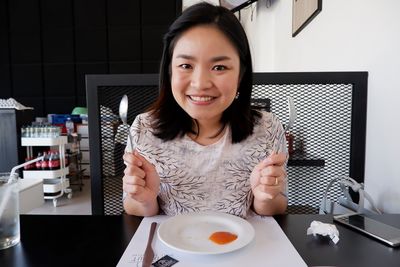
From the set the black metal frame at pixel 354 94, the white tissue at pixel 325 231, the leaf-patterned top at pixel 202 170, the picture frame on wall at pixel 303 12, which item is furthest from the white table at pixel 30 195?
the picture frame on wall at pixel 303 12

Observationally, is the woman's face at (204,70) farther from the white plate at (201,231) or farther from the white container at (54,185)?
the white container at (54,185)

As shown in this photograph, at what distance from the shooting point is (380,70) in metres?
0.90

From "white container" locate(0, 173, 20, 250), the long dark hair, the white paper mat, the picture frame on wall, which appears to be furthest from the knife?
the picture frame on wall

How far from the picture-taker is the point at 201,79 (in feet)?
2.24

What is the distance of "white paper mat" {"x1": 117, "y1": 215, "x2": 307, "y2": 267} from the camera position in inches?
18.1

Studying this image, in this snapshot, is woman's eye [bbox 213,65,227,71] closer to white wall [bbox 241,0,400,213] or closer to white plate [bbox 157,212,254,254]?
white plate [bbox 157,212,254,254]

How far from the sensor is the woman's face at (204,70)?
2.25ft

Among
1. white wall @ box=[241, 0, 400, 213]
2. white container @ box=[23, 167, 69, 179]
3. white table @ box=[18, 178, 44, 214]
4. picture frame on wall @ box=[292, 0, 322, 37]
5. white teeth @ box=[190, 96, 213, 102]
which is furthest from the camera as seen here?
white container @ box=[23, 167, 69, 179]

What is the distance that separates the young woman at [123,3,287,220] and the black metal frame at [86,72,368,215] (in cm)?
13

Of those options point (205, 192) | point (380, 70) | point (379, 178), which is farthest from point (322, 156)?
point (205, 192)

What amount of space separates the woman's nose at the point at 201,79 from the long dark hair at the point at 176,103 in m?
0.12

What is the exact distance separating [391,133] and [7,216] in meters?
0.99

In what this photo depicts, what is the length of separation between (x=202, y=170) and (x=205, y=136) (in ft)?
0.36

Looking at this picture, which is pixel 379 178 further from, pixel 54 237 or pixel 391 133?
pixel 54 237
